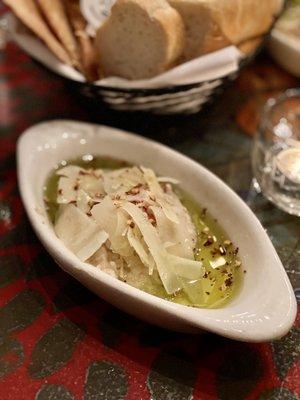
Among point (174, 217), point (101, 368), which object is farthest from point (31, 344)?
point (174, 217)

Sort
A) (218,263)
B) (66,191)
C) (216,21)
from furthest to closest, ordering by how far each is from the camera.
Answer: (216,21) < (66,191) < (218,263)

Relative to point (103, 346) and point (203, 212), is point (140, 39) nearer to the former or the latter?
point (203, 212)

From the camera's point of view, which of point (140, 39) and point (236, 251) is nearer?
point (236, 251)

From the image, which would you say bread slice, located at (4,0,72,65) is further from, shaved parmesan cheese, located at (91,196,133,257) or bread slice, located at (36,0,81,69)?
shaved parmesan cheese, located at (91,196,133,257)

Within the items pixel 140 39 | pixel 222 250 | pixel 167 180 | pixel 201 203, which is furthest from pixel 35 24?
pixel 222 250

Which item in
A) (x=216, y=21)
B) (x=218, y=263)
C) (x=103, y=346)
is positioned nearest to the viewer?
(x=103, y=346)

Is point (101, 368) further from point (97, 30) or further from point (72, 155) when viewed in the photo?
point (97, 30)

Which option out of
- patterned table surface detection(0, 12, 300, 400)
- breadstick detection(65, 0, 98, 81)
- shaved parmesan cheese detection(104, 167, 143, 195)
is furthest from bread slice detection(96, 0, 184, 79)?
shaved parmesan cheese detection(104, 167, 143, 195)

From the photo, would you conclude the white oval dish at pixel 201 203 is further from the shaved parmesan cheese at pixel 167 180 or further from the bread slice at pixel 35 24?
the bread slice at pixel 35 24

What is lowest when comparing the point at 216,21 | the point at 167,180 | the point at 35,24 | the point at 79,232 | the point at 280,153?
the point at 280,153
